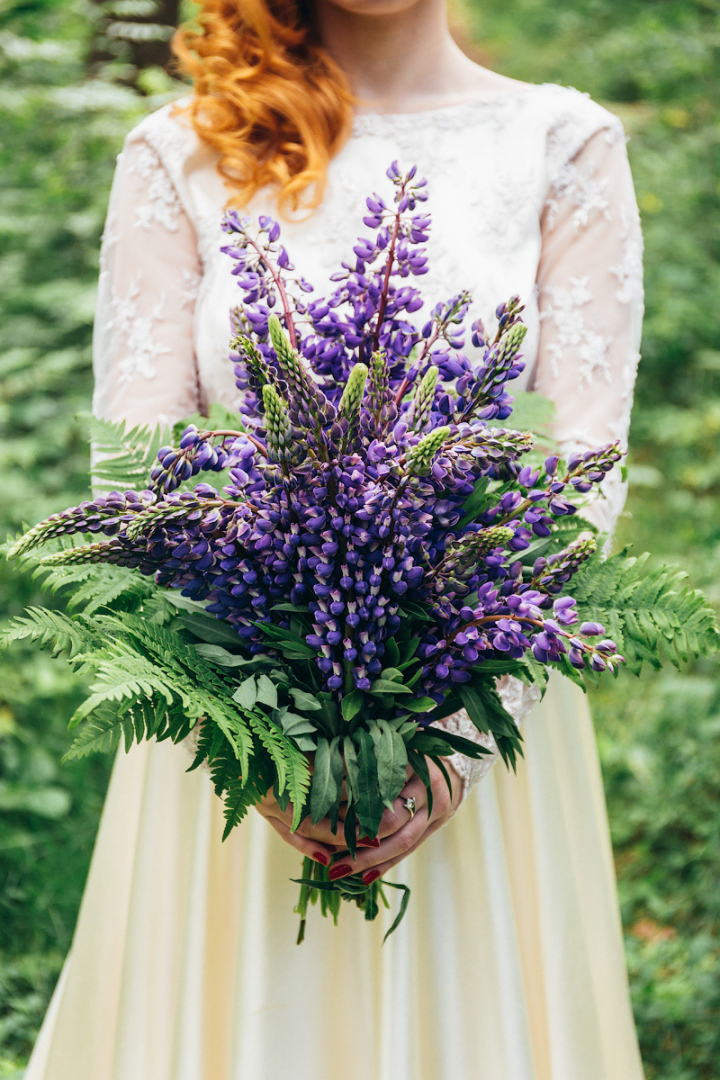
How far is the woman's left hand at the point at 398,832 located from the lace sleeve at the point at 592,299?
0.57 metres

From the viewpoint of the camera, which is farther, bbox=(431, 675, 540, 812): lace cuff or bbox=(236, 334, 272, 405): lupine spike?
bbox=(431, 675, 540, 812): lace cuff

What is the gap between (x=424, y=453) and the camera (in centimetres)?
92

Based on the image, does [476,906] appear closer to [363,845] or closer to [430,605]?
[363,845]

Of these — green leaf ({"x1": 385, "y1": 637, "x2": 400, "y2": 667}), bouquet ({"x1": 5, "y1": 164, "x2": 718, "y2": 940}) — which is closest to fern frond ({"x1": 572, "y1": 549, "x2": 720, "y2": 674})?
bouquet ({"x1": 5, "y1": 164, "x2": 718, "y2": 940})

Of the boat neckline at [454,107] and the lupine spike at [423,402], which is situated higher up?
the boat neckline at [454,107]

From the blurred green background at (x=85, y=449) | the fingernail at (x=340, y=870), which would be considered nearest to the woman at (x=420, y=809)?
the fingernail at (x=340, y=870)

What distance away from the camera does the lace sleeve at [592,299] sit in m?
1.66

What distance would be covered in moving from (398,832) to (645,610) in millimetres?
462

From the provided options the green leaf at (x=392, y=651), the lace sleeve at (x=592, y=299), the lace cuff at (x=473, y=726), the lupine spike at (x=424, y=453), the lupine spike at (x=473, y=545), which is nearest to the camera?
the lupine spike at (x=424, y=453)

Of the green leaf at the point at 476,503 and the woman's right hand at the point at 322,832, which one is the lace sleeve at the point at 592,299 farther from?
the woman's right hand at the point at 322,832

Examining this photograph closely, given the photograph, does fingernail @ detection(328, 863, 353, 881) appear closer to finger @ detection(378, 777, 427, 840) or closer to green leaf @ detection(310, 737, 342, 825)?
finger @ detection(378, 777, 427, 840)

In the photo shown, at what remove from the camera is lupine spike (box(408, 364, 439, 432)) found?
3.30ft

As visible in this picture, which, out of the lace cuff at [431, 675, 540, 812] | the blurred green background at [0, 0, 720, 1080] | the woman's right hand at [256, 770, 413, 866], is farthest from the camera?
the blurred green background at [0, 0, 720, 1080]

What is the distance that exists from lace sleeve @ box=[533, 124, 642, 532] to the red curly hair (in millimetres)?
470
